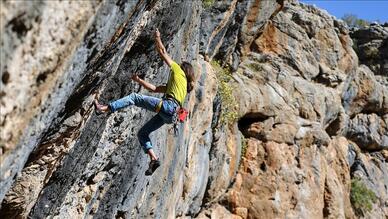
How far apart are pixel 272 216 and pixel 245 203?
1.01 m

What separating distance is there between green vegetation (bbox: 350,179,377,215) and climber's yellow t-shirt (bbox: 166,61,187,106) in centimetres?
1755

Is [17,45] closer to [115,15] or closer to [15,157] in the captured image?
[15,157]

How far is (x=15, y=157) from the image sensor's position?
4672 millimetres

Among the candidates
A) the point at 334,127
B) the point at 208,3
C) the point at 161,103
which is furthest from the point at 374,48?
the point at 161,103

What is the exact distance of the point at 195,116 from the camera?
13.1 meters

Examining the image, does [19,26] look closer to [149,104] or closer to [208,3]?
[149,104]

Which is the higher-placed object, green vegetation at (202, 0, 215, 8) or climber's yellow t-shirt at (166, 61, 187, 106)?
green vegetation at (202, 0, 215, 8)

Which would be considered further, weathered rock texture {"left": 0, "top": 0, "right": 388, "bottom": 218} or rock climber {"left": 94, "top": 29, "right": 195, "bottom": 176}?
rock climber {"left": 94, "top": 29, "right": 195, "bottom": 176}

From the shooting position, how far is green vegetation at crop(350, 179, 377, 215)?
75.2ft

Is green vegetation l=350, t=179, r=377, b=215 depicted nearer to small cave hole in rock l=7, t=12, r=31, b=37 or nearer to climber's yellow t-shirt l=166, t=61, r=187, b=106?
climber's yellow t-shirt l=166, t=61, r=187, b=106

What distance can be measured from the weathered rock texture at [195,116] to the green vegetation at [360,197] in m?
0.37

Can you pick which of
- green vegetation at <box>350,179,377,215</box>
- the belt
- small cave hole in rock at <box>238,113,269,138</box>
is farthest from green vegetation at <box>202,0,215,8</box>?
green vegetation at <box>350,179,377,215</box>

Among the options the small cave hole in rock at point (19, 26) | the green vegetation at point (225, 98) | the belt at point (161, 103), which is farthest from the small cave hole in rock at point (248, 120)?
the small cave hole in rock at point (19, 26)

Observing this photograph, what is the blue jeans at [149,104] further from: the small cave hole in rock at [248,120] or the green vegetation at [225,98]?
the small cave hole in rock at [248,120]
